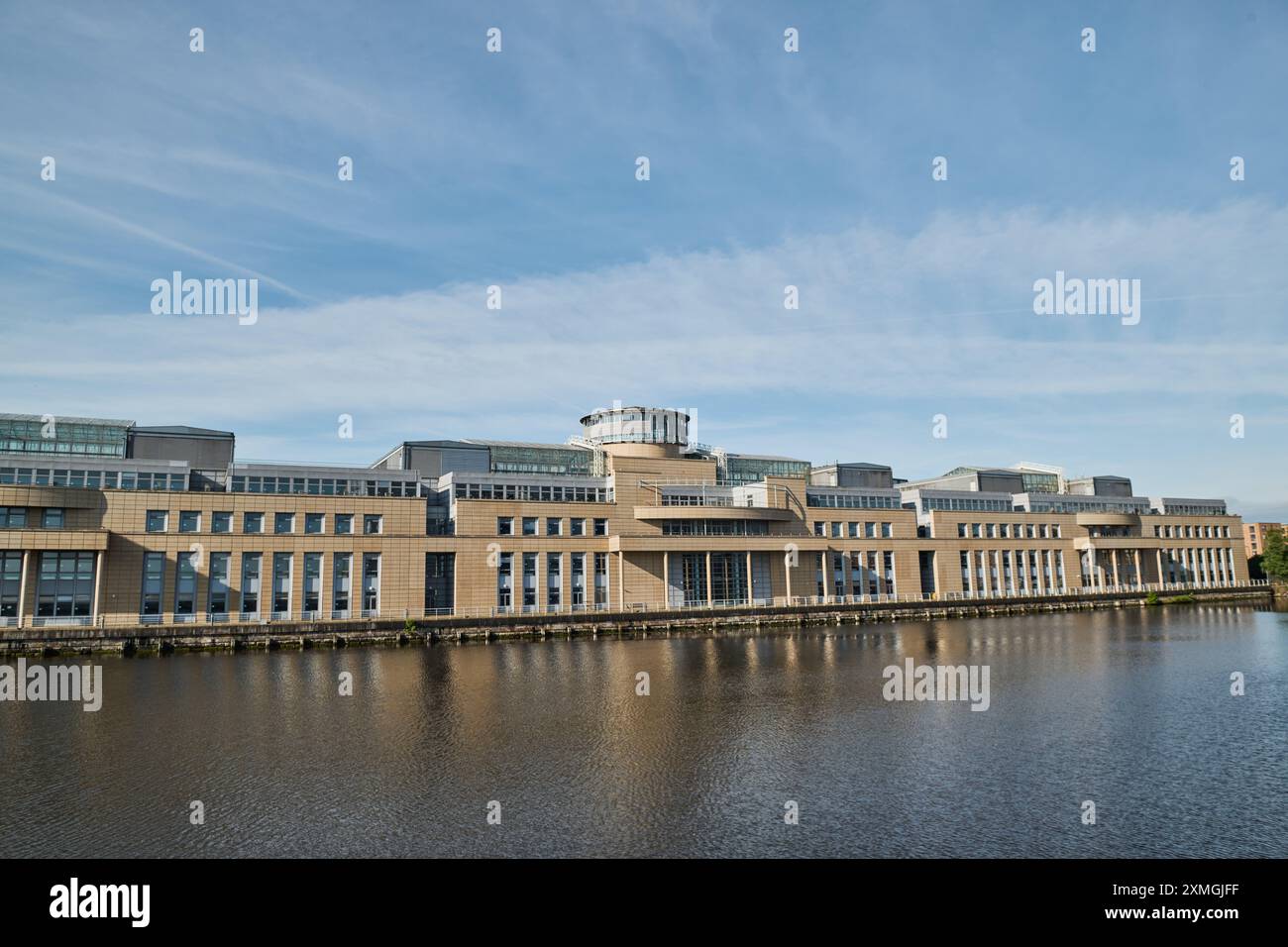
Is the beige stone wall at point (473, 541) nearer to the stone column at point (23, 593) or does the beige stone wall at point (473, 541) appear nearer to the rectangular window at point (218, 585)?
the stone column at point (23, 593)

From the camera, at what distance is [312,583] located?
84.2m

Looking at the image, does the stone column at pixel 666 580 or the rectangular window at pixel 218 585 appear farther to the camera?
the stone column at pixel 666 580

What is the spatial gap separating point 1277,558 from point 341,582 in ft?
470

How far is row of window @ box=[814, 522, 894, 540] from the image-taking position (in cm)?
11088

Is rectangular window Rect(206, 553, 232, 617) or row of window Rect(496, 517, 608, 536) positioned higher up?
row of window Rect(496, 517, 608, 536)

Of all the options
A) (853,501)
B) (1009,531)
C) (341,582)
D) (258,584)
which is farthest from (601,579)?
(1009,531)

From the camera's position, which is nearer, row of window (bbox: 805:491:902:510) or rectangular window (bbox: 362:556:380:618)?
rectangular window (bbox: 362:556:380:618)

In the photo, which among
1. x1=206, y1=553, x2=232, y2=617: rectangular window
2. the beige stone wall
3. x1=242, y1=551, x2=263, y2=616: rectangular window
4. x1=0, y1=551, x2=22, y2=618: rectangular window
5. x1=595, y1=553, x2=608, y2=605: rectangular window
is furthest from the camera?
x1=595, y1=553, x2=608, y2=605: rectangular window

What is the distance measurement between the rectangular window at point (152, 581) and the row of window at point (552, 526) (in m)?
31.9

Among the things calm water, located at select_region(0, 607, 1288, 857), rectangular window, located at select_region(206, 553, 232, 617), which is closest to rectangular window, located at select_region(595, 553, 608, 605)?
rectangular window, located at select_region(206, 553, 232, 617)

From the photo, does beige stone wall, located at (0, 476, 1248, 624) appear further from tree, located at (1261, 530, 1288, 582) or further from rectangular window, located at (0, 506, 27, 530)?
tree, located at (1261, 530, 1288, 582)

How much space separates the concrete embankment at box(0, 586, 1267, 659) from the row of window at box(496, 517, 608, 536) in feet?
37.5

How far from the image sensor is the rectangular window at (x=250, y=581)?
81125 millimetres

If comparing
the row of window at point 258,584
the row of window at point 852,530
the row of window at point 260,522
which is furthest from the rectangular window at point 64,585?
the row of window at point 852,530
